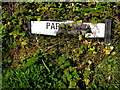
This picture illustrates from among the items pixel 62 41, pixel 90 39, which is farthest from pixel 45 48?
pixel 90 39

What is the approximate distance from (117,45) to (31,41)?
1405mm

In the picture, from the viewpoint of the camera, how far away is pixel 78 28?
3.00m

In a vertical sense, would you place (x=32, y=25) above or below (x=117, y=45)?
above

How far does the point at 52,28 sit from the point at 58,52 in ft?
1.29

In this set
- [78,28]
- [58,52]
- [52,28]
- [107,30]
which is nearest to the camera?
[107,30]

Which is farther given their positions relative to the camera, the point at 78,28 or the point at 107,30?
the point at 78,28

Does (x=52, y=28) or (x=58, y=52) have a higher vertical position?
(x=52, y=28)

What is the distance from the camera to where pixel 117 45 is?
3.03 meters

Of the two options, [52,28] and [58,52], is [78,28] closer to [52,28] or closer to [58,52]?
[52,28]

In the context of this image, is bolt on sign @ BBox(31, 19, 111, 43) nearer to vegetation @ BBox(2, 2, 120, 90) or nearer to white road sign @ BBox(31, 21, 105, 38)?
white road sign @ BBox(31, 21, 105, 38)

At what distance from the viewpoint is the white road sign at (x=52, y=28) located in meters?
2.82

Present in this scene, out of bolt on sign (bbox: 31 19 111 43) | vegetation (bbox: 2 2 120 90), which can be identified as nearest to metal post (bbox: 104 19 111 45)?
bolt on sign (bbox: 31 19 111 43)

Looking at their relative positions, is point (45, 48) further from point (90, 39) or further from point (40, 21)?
point (90, 39)

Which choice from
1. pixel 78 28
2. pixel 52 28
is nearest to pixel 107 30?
pixel 78 28
